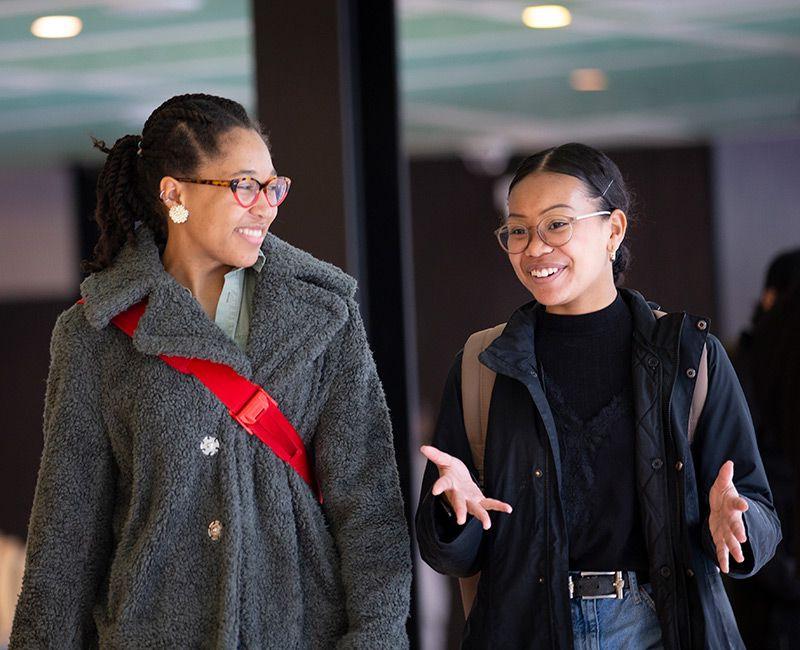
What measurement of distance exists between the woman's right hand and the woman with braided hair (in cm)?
20

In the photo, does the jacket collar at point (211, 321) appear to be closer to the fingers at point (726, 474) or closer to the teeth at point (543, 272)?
the teeth at point (543, 272)

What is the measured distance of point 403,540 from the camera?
2.57 m

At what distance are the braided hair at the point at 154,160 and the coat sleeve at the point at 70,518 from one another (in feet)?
0.87

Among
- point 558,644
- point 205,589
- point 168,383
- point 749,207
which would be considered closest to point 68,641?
point 205,589

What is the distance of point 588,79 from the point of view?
4359mm

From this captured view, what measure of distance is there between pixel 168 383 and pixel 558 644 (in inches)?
36.9

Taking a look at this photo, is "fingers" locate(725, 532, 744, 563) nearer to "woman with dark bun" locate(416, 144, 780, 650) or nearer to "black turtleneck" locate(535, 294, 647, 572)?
"woman with dark bun" locate(416, 144, 780, 650)

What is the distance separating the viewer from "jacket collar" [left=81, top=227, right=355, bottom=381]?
2.55 m

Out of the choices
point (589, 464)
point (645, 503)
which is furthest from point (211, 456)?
point (645, 503)

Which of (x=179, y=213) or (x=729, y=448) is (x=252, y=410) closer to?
(x=179, y=213)

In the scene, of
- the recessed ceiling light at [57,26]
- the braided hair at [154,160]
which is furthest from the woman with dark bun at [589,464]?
the recessed ceiling light at [57,26]

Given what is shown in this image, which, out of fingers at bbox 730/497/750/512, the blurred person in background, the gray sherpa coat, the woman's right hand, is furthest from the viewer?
the blurred person in background

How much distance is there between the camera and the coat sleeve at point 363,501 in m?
2.50

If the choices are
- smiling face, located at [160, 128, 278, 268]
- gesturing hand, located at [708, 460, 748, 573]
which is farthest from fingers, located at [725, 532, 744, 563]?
smiling face, located at [160, 128, 278, 268]
